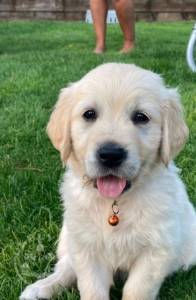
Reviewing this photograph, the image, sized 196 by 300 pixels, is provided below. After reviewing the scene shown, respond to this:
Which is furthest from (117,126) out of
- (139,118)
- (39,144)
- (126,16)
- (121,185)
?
(126,16)

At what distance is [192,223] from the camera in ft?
9.25

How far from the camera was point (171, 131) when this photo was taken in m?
2.42

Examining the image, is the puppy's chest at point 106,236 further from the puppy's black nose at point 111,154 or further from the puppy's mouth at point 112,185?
the puppy's black nose at point 111,154

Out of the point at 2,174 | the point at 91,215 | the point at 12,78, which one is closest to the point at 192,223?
the point at 91,215

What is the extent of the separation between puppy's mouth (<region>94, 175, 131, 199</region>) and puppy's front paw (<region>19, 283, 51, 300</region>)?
515mm

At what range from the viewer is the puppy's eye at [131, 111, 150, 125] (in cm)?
238

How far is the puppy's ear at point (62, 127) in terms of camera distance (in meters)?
2.47

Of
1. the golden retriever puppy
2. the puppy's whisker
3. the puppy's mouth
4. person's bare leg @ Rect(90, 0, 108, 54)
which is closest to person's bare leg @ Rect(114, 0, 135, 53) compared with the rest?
person's bare leg @ Rect(90, 0, 108, 54)

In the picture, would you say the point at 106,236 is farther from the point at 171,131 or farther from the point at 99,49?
the point at 99,49

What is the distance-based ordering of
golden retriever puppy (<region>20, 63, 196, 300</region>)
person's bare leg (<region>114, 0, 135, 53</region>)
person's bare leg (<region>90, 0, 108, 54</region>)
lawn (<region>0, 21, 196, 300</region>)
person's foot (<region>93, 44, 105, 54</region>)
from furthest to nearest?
person's foot (<region>93, 44, 105, 54</region>)
person's bare leg (<region>90, 0, 108, 54</region>)
person's bare leg (<region>114, 0, 135, 53</region>)
lawn (<region>0, 21, 196, 300</region>)
golden retriever puppy (<region>20, 63, 196, 300</region>)

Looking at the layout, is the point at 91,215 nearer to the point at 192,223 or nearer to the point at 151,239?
the point at 151,239

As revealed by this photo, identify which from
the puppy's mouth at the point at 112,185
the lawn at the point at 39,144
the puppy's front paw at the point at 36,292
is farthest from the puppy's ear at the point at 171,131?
the puppy's front paw at the point at 36,292

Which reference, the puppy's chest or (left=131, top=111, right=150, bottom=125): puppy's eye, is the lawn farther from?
(left=131, top=111, right=150, bottom=125): puppy's eye

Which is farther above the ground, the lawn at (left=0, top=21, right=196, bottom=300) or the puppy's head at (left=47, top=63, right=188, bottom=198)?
the puppy's head at (left=47, top=63, right=188, bottom=198)
